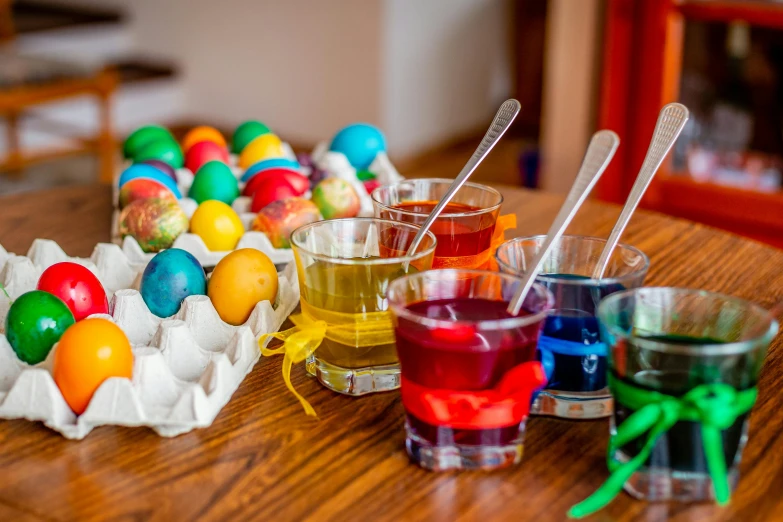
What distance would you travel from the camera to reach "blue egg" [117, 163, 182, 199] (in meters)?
1.16

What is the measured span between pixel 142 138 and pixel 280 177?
0.35 metres

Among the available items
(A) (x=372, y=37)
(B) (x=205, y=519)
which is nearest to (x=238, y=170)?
(B) (x=205, y=519)

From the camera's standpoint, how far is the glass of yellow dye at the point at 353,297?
2.40 feet

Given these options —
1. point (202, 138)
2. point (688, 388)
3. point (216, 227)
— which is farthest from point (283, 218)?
point (688, 388)

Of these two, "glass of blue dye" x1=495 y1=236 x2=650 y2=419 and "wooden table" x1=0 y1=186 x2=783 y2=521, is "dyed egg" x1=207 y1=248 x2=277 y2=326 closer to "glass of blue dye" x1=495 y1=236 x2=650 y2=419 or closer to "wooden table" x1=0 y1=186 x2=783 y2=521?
"wooden table" x1=0 y1=186 x2=783 y2=521

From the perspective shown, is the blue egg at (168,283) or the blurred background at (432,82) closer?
the blue egg at (168,283)

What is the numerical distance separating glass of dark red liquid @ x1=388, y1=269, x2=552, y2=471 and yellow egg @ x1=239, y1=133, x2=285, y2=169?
0.68 metres

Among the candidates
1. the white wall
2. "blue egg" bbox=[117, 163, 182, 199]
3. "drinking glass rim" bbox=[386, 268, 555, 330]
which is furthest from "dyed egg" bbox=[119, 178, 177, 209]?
the white wall

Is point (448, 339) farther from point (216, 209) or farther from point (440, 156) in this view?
point (440, 156)

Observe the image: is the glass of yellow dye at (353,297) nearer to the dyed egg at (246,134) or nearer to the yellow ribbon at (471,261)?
the yellow ribbon at (471,261)

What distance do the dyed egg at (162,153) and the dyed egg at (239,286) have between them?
0.48 metres

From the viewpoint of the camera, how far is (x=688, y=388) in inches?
23.1

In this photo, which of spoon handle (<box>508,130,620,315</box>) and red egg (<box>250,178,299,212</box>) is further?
red egg (<box>250,178,299,212</box>)

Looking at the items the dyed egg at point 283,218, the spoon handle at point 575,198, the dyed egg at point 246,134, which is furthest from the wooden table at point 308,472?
the dyed egg at point 246,134
